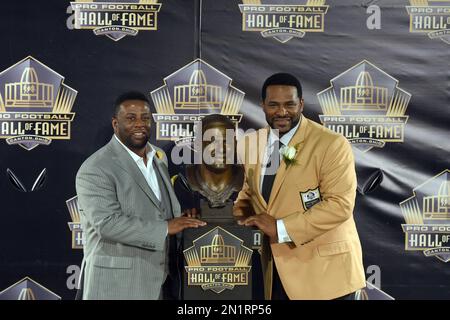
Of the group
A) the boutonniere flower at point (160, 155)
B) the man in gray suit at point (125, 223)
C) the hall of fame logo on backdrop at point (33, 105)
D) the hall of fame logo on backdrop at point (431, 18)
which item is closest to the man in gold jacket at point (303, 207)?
the man in gray suit at point (125, 223)

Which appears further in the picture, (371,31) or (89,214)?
(371,31)

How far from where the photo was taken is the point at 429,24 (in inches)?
158

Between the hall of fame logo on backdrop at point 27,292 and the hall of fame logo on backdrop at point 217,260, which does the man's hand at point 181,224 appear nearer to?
the hall of fame logo on backdrop at point 217,260

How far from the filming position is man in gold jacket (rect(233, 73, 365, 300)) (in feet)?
11.6

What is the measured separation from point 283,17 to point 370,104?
2.51ft

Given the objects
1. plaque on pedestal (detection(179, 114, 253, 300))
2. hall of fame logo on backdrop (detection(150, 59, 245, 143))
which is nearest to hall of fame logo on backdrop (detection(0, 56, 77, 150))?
hall of fame logo on backdrop (detection(150, 59, 245, 143))

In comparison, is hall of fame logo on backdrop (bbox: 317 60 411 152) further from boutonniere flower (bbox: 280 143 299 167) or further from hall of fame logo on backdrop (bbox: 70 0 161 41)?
hall of fame logo on backdrop (bbox: 70 0 161 41)

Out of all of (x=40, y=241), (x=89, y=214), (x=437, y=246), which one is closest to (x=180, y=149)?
(x=89, y=214)

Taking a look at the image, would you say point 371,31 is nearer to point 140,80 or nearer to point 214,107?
point 214,107

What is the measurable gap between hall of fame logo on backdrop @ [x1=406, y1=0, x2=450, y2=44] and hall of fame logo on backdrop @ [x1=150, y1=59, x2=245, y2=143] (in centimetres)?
116

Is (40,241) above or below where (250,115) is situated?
below

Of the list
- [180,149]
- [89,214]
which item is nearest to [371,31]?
[180,149]

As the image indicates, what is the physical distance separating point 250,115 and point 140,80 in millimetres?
722
